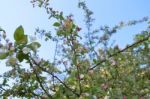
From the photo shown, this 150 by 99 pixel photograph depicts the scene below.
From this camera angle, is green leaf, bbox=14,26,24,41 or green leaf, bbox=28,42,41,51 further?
green leaf, bbox=28,42,41,51

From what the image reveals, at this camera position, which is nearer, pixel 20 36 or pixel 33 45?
pixel 20 36

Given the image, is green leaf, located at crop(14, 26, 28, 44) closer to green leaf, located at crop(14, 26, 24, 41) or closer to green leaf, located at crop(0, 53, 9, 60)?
green leaf, located at crop(14, 26, 24, 41)

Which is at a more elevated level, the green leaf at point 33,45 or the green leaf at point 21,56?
the green leaf at point 33,45

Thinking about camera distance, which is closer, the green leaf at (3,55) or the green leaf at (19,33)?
the green leaf at (19,33)

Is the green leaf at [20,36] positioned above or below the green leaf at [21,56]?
above

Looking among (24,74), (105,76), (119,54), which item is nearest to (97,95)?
(24,74)

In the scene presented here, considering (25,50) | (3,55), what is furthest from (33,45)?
(3,55)

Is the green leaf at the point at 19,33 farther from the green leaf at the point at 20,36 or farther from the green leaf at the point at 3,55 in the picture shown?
the green leaf at the point at 3,55

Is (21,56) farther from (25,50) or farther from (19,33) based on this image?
(19,33)

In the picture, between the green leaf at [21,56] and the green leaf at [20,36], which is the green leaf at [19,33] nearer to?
the green leaf at [20,36]

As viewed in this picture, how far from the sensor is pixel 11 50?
232 cm

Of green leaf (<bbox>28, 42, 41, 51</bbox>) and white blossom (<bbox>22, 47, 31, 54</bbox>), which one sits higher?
green leaf (<bbox>28, 42, 41, 51</bbox>)

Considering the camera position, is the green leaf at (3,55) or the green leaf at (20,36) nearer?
the green leaf at (20,36)

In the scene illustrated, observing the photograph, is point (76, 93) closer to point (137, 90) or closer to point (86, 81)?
point (86, 81)
